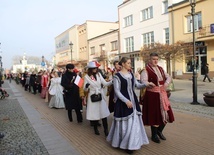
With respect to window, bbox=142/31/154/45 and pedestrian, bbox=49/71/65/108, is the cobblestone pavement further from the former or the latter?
window, bbox=142/31/154/45

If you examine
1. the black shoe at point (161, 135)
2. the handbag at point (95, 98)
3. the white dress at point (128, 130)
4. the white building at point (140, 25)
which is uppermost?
the white building at point (140, 25)

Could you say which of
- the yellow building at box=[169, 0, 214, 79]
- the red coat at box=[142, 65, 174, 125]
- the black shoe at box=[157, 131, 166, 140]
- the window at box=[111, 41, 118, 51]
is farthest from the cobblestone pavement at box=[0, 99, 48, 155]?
the window at box=[111, 41, 118, 51]

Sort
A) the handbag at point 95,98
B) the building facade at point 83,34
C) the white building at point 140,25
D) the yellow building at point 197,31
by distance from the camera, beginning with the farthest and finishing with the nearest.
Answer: the building facade at point 83,34 < the white building at point 140,25 < the yellow building at point 197,31 < the handbag at point 95,98

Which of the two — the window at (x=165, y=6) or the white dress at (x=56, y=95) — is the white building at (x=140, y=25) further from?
the white dress at (x=56, y=95)

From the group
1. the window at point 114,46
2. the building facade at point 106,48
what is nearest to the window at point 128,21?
the building facade at point 106,48

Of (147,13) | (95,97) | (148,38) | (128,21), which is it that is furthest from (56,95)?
(128,21)

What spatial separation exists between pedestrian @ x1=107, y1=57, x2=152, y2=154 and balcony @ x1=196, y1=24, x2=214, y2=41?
2013 centimetres

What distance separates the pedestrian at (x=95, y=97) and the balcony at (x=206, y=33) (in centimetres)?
1948

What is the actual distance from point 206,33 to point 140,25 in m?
11.3

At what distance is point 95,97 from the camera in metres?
5.79

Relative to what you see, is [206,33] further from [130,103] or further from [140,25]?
[130,103]

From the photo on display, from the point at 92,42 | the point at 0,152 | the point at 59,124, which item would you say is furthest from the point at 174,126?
the point at 92,42

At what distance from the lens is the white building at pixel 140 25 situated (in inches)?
1163

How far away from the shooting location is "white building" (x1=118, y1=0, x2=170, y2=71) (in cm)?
2955
